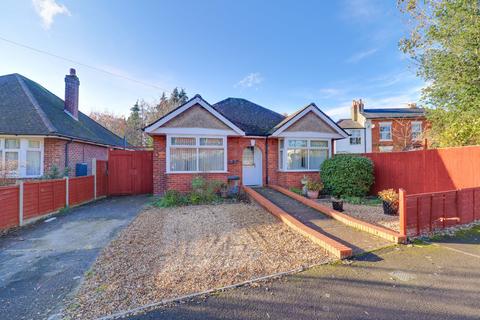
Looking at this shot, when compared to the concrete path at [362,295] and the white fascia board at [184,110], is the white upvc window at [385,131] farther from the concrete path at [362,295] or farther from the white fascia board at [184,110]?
the concrete path at [362,295]

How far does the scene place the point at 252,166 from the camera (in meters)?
13.3

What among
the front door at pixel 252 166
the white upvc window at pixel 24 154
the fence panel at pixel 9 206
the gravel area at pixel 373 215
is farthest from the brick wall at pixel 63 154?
the gravel area at pixel 373 215

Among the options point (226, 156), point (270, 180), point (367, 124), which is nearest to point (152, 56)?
point (226, 156)

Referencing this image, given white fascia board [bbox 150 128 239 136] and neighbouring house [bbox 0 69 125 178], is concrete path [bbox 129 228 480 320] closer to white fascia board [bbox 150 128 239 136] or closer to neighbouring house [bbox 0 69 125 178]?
white fascia board [bbox 150 128 239 136]

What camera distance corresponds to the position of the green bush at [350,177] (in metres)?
11.4

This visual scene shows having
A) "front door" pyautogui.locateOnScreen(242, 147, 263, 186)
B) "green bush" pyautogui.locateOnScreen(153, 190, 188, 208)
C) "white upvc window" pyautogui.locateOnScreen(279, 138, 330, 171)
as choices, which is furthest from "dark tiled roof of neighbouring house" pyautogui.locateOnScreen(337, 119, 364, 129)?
"green bush" pyautogui.locateOnScreen(153, 190, 188, 208)

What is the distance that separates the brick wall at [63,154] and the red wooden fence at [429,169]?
16.2 m

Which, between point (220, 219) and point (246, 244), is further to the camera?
point (220, 219)

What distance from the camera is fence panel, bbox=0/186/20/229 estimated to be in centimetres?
672

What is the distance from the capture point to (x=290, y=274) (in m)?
4.10

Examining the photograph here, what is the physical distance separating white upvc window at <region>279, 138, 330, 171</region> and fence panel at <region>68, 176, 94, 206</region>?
32.9ft

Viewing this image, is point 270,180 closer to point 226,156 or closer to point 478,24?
point 226,156

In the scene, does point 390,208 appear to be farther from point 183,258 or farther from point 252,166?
point 183,258

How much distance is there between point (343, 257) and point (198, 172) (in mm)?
7994
